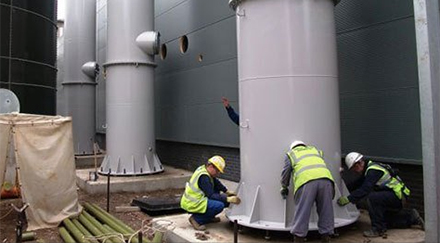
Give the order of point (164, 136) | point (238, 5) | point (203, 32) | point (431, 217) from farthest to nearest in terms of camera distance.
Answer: point (164, 136)
point (203, 32)
point (238, 5)
point (431, 217)

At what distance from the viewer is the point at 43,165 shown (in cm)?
676

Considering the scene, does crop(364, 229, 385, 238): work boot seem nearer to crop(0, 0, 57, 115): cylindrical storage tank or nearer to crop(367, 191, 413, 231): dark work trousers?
Result: crop(367, 191, 413, 231): dark work trousers

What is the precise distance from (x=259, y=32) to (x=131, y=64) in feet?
20.2

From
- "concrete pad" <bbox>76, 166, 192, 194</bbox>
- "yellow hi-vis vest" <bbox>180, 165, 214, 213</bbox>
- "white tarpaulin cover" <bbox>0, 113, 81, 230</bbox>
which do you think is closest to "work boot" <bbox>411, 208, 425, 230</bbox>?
"yellow hi-vis vest" <bbox>180, 165, 214, 213</bbox>

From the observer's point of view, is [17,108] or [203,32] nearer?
[17,108]

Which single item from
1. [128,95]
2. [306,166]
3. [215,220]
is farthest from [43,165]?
[306,166]

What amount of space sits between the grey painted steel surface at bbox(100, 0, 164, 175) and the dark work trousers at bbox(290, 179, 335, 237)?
682 centimetres

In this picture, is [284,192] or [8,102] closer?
[284,192]

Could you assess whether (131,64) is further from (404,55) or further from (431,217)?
(431,217)

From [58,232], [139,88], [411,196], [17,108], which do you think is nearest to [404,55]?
[411,196]

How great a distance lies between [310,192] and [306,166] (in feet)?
1.03

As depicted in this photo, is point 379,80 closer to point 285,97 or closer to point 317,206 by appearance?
point 285,97

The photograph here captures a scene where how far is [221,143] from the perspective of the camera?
1050 centimetres

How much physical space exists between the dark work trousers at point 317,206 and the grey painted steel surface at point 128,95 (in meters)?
6.82
